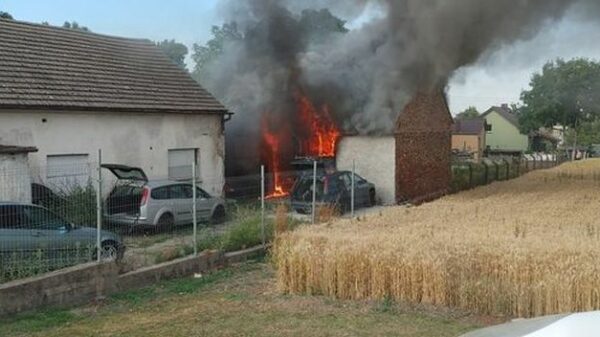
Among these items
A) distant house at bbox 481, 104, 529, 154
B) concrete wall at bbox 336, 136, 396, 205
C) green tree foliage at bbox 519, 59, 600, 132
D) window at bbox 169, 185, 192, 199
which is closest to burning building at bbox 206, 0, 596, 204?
concrete wall at bbox 336, 136, 396, 205

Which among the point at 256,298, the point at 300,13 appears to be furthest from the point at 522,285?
the point at 300,13

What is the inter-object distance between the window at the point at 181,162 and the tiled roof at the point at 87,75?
53.9 inches

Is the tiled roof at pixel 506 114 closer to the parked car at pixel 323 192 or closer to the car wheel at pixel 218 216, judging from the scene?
the parked car at pixel 323 192

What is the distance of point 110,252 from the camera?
11.4 meters

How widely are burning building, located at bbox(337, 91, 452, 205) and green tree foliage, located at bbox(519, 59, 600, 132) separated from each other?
41.4 m

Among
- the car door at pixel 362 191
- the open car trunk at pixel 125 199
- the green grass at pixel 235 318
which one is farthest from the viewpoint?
the car door at pixel 362 191

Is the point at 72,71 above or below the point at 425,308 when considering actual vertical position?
above

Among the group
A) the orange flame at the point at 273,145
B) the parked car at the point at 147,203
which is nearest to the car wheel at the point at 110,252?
the parked car at the point at 147,203

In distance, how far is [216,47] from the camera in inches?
1598

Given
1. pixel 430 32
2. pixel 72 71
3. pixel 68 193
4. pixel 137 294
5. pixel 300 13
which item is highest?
pixel 300 13

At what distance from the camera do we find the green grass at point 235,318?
25.2ft

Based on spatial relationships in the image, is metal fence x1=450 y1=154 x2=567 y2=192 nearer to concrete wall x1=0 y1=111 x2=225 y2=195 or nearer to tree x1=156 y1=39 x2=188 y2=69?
concrete wall x1=0 y1=111 x2=225 y2=195

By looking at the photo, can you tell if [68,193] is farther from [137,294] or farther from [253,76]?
[253,76]

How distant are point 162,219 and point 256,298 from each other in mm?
7190
